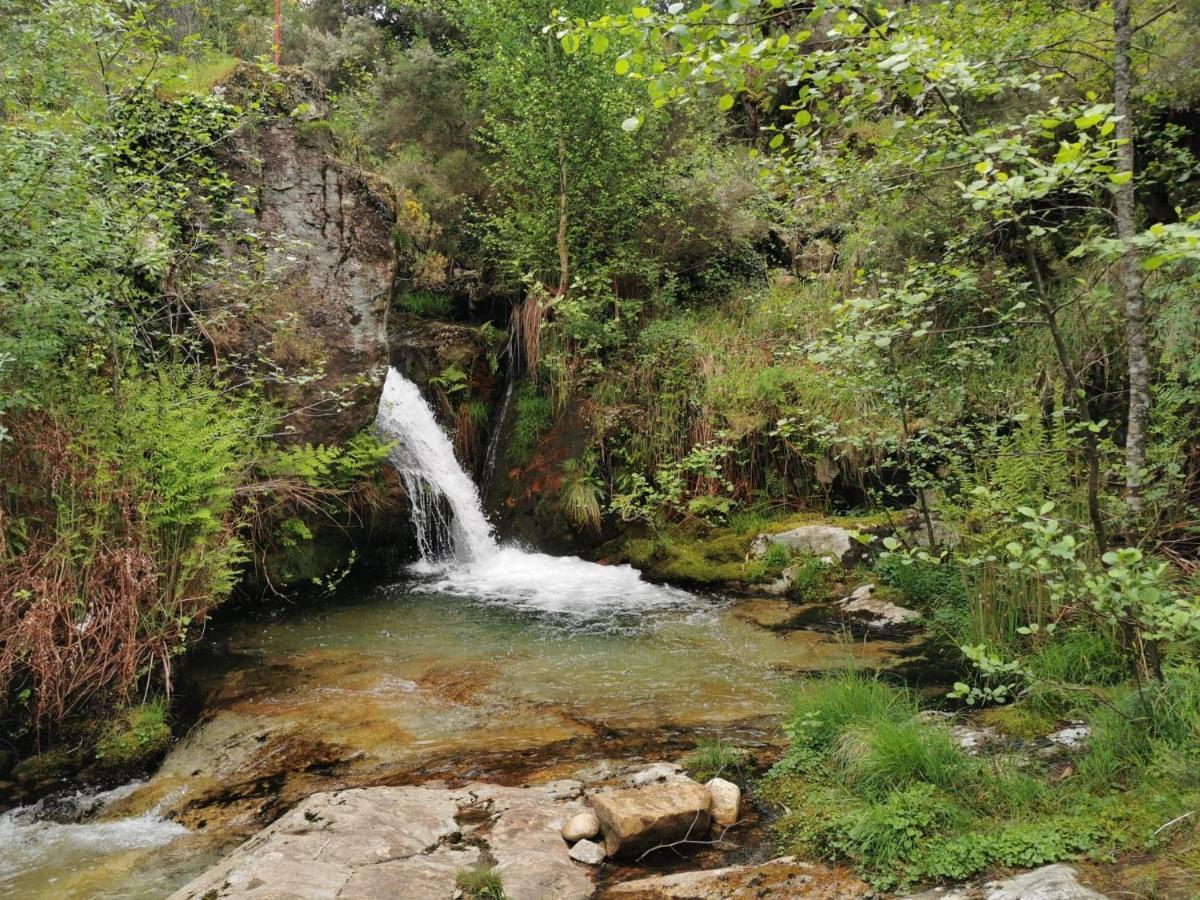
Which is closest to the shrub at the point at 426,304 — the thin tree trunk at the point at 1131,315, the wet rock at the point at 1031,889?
the thin tree trunk at the point at 1131,315

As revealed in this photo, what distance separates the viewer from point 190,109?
22.3ft

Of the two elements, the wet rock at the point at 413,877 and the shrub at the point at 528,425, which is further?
the shrub at the point at 528,425

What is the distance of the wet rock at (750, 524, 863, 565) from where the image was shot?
772cm

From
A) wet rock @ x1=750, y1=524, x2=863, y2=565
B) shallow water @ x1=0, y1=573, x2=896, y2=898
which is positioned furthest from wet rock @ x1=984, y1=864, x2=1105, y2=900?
wet rock @ x1=750, y1=524, x2=863, y2=565

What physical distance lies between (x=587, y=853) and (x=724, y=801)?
29.4 inches

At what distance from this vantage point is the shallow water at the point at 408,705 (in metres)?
3.99

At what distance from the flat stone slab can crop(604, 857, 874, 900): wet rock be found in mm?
278

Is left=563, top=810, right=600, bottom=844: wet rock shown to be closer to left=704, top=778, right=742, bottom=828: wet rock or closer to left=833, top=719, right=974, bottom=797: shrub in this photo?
left=704, top=778, right=742, bottom=828: wet rock

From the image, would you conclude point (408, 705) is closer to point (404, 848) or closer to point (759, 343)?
point (404, 848)

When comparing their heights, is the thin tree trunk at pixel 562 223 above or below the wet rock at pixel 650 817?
above

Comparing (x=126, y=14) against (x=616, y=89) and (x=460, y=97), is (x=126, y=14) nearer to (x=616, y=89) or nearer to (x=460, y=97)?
(x=460, y=97)

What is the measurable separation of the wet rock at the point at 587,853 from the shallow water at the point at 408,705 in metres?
0.88

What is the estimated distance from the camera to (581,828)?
3459 millimetres

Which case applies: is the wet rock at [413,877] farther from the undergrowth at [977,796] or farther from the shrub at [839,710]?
the shrub at [839,710]
